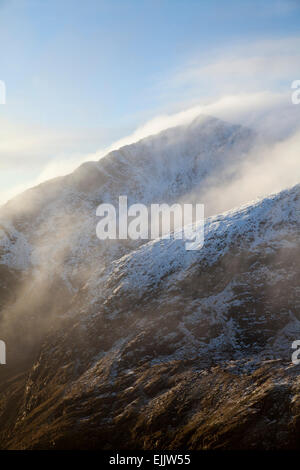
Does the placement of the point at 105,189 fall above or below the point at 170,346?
above

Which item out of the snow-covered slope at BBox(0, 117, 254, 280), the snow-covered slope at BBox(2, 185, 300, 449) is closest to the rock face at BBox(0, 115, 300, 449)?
the snow-covered slope at BBox(2, 185, 300, 449)

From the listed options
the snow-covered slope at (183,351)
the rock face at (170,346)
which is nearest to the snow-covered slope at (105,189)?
the rock face at (170,346)

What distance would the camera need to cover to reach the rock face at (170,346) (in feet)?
88.9

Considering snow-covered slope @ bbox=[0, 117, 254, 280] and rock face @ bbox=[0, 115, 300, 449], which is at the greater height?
snow-covered slope @ bbox=[0, 117, 254, 280]

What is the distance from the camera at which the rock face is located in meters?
27.1

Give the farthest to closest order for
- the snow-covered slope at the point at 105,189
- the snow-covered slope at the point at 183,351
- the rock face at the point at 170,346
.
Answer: the snow-covered slope at the point at 105,189
the rock face at the point at 170,346
the snow-covered slope at the point at 183,351

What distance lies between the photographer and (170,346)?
37.8 meters

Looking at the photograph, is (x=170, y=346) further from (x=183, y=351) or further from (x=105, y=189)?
(x=105, y=189)

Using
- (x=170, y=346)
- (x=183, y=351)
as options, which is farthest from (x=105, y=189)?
(x=183, y=351)

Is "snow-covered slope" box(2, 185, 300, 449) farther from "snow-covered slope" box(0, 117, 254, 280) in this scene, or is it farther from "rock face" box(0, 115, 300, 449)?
"snow-covered slope" box(0, 117, 254, 280)

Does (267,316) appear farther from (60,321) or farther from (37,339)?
(37,339)

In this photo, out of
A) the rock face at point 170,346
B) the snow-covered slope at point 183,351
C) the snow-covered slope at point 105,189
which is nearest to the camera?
the snow-covered slope at point 183,351

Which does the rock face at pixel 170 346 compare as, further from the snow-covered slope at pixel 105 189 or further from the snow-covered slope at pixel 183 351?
the snow-covered slope at pixel 105 189
